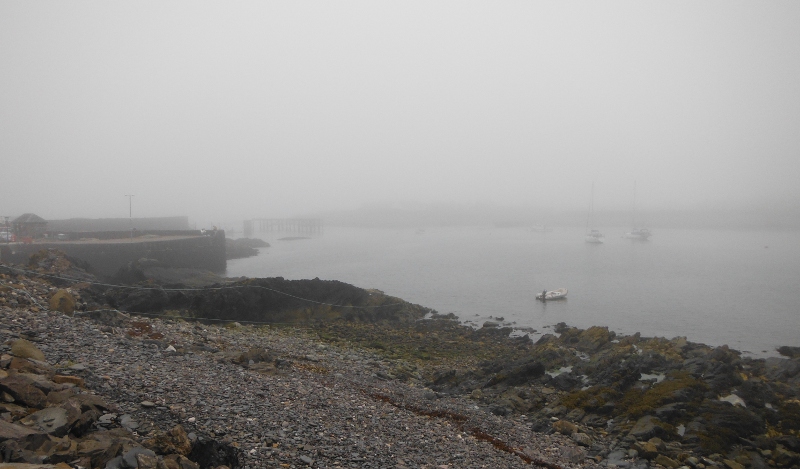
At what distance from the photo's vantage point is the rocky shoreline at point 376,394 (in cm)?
481

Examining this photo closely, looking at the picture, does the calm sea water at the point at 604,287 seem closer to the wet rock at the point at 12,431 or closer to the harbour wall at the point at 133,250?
the harbour wall at the point at 133,250

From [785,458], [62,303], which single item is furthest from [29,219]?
[785,458]

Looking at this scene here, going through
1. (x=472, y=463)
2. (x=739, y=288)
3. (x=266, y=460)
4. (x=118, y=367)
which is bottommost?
(x=739, y=288)

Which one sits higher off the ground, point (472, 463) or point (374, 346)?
point (472, 463)

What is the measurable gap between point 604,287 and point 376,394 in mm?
27022

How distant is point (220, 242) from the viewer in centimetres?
3506

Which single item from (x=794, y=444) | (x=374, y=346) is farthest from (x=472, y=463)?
(x=374, y=346)

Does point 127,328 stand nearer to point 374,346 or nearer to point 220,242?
point 374,346

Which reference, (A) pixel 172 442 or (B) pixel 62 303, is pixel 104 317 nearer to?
(B) pixel 62 303

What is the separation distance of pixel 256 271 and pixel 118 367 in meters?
31.4

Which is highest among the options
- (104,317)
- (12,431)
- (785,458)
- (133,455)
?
(12,431)

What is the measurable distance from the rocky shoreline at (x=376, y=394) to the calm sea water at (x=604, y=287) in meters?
5.75

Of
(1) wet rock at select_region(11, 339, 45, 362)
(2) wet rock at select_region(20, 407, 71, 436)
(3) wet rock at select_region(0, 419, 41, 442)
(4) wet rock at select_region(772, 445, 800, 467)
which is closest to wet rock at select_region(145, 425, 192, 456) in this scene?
(2) wet rock at select_region(20, 407, 71, 436)

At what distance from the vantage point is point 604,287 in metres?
30.7
